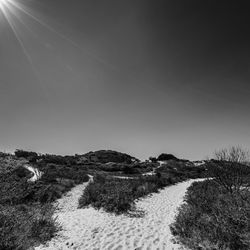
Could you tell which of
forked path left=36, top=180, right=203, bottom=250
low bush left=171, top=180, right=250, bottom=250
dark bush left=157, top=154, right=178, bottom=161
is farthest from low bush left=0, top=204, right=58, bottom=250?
dark bush left=157, top=154, right=178, bottom=161

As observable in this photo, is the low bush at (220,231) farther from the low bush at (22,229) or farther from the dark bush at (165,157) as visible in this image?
the dark bush at (165,157)

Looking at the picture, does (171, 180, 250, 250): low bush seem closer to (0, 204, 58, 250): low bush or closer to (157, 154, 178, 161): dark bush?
(0, 204, 58, 250): low bush

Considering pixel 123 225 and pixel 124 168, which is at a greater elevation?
pixel 124 168

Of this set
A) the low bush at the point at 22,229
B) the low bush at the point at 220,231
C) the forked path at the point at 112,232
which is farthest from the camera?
the forked path at the point at 112,232

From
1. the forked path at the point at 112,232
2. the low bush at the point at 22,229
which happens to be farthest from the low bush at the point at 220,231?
the low bush at the point at 22,229

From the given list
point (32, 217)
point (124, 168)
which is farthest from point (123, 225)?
point (124, 168)

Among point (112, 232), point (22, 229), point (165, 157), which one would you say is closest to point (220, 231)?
point (112, 232)

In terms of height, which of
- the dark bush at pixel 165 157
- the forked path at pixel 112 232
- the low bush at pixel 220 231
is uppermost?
the dark bush at pixel 165 157

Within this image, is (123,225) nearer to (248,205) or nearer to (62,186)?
(248,205)

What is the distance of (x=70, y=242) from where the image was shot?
648cm

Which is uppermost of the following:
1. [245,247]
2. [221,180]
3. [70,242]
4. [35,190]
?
[221,180]

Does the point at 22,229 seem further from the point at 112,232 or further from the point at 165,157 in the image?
the point at 165,157

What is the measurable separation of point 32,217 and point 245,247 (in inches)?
296

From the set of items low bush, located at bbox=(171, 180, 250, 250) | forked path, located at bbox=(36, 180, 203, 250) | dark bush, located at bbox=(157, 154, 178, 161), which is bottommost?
forked path, located at bbox=(36, 180, 203, 250)
